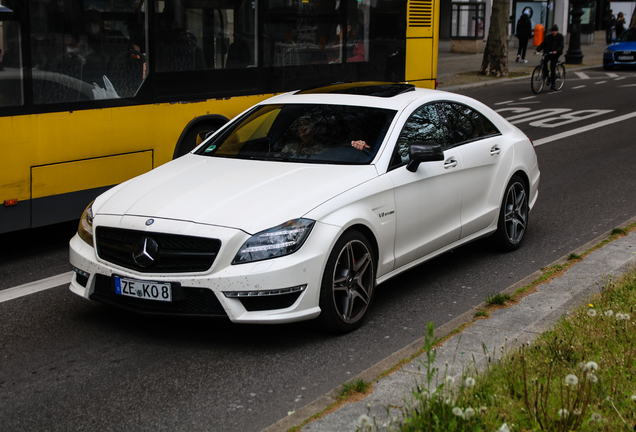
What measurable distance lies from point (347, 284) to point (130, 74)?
4053mm

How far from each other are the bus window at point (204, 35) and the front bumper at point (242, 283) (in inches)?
156

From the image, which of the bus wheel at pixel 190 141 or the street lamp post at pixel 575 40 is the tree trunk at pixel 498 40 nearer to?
the street lamp post at pixel 575 40

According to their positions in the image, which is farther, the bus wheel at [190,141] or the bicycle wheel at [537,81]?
the bicycle wheel at [537,81]

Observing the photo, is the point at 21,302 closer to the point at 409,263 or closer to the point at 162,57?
the point at 409,263

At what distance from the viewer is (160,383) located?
4281mm

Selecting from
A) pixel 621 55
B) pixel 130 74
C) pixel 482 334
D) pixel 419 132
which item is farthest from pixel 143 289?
pixel 621 55

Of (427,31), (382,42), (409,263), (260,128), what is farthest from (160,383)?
(427,31)

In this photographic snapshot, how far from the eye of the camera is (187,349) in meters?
4.76

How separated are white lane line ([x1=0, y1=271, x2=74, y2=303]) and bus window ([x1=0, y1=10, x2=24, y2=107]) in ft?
5.28

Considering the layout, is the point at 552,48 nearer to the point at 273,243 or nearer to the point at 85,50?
the point at 85,50

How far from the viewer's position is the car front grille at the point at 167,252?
14.9 feet

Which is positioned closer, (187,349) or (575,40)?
(187,349)

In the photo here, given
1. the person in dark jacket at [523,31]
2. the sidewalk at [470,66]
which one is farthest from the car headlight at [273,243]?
the person in dark jacket at [523,31]

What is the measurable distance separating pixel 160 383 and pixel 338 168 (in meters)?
1.92
